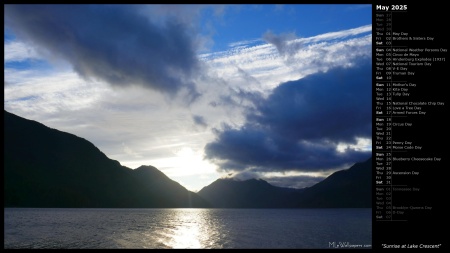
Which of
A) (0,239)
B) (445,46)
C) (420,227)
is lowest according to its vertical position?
(0,239)

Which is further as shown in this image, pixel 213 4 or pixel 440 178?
pixel 213 4

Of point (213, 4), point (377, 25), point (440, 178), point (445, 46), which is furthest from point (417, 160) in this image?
point (213, 4)

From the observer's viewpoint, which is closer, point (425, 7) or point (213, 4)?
point (425, 7)

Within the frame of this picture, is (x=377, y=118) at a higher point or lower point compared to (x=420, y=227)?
higher

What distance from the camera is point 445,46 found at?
830 inches

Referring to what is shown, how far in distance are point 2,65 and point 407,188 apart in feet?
77.7

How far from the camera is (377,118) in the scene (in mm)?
21562

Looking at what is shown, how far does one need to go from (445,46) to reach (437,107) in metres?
3.31

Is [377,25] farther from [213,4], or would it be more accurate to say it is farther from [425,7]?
[213,4]
